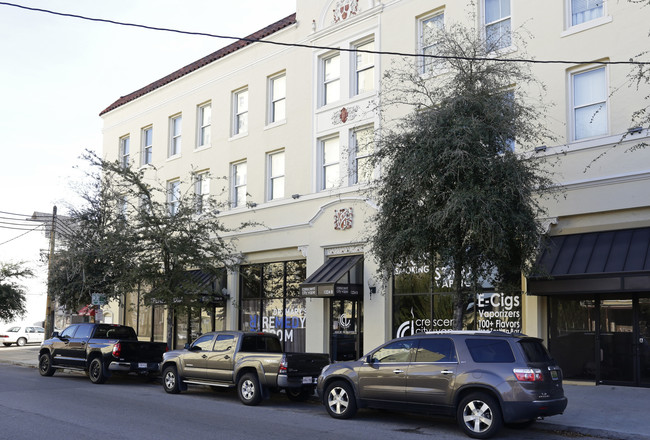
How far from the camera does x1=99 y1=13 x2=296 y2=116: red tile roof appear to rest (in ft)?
80.2

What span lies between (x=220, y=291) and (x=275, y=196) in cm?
418

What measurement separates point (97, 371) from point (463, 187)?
11412mm

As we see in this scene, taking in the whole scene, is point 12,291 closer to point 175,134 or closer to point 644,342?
point 175,134

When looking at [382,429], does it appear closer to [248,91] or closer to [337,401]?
[337,401]

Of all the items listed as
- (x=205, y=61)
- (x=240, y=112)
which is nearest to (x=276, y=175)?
(x=240, y=112)

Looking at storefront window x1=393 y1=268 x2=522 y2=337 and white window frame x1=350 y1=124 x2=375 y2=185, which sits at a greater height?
white window frame x1=350 y1=124 x2=375 y2=185

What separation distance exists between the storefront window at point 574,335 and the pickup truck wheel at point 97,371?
1163 centimetres

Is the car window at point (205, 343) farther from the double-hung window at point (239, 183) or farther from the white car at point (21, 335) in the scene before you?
the white car at point (21, 335)

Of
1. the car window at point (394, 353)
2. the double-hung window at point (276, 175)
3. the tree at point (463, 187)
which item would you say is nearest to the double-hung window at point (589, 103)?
the tree at point (463, 187)

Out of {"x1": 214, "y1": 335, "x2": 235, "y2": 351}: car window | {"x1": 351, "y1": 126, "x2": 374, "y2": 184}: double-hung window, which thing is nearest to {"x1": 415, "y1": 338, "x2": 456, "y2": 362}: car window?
{"x1": 214, "y1": 335, "x2": 235, "y2": 351}: car window

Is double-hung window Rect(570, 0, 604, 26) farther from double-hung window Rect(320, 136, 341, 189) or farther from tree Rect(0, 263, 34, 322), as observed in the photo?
tree Rect(0, 263, 34, 322)

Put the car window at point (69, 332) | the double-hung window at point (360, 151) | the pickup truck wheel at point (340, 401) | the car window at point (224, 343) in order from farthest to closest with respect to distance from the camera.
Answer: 1. the double-hung window at point (360, 151)
2. the car window at point (69, 332)
3. the car window at point (224, 343)
4. the pickup truck wheel at point (340, 401)

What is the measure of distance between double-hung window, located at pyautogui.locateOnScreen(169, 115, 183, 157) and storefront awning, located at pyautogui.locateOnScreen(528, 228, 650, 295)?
1756 cm

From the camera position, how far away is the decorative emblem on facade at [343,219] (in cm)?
2064
